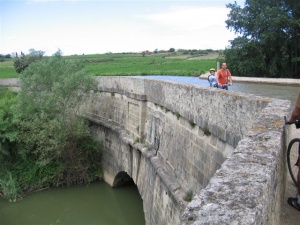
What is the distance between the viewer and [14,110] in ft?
46.1

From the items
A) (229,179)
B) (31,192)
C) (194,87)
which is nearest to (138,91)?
(194,87)

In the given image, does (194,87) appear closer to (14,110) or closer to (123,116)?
(123,116)

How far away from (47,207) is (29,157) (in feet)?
9.26

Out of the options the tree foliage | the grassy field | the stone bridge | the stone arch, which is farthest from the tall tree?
the tree foliage

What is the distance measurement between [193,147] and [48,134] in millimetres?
8121

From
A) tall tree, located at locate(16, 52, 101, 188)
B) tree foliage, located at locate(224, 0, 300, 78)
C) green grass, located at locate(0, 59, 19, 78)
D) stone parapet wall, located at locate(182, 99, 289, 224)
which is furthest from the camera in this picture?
green grass, located at locate(0, 59, 19, 78)

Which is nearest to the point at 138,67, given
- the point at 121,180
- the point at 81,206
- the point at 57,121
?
the point at 121,180

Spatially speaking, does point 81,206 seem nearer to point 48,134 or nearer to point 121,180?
point 121,180

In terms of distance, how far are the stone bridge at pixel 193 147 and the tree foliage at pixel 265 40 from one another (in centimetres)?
1281

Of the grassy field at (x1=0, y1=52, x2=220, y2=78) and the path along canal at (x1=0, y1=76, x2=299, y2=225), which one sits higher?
the grassy field at (x1=0, y1=52, x2=220, y2=78)

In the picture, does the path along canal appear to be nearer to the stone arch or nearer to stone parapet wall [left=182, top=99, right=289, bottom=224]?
the stone arch

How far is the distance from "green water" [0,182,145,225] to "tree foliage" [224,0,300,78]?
13.6 meters

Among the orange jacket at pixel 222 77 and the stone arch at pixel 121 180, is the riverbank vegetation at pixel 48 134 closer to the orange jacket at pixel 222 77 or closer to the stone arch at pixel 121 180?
the stone arch at pixel 121 180

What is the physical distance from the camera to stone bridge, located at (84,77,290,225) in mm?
1899
